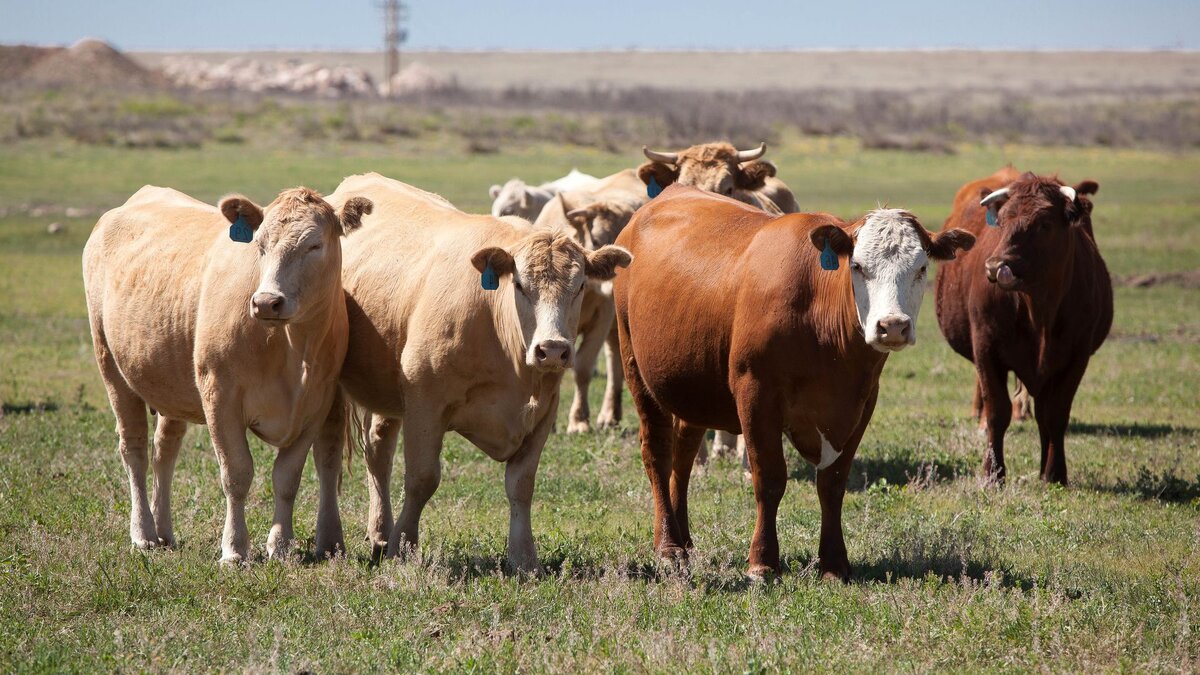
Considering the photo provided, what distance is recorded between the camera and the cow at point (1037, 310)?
1043cm

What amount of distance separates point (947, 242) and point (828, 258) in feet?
2.26

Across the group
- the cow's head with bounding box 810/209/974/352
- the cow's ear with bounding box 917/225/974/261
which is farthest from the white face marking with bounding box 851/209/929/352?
the cow's ear with bounding box 917/225/974/261

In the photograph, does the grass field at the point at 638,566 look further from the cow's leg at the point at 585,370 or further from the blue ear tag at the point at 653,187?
the blue ear tag at the point at 653,187

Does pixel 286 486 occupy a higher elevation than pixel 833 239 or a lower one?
lower

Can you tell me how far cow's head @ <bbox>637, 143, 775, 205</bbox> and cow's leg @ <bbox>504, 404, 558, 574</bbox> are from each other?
3944 millimetres

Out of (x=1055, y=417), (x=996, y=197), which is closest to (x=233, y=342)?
(x=996, y=197)

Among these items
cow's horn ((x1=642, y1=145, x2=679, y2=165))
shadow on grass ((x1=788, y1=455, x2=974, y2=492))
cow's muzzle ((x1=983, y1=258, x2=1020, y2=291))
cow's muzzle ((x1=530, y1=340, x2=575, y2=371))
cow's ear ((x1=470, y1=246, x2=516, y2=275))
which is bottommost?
shadow on grass ((x1=788, y1=455, x2=974, y2=492))

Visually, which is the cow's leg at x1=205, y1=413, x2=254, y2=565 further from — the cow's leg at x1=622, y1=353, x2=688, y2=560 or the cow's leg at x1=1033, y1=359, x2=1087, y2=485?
the cow's leg at x1=1033, y1=359, x2=1087, y2=485

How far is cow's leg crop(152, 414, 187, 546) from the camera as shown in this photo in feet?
28.4

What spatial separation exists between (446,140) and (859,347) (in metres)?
50.9

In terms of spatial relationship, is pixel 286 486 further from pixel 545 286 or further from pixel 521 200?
pixel 521 200

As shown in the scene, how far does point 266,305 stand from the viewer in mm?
7250

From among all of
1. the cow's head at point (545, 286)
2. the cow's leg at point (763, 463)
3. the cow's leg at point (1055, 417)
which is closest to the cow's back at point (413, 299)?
the cow's head at point (545, 286)

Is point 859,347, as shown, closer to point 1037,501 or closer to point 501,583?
point 501,583
